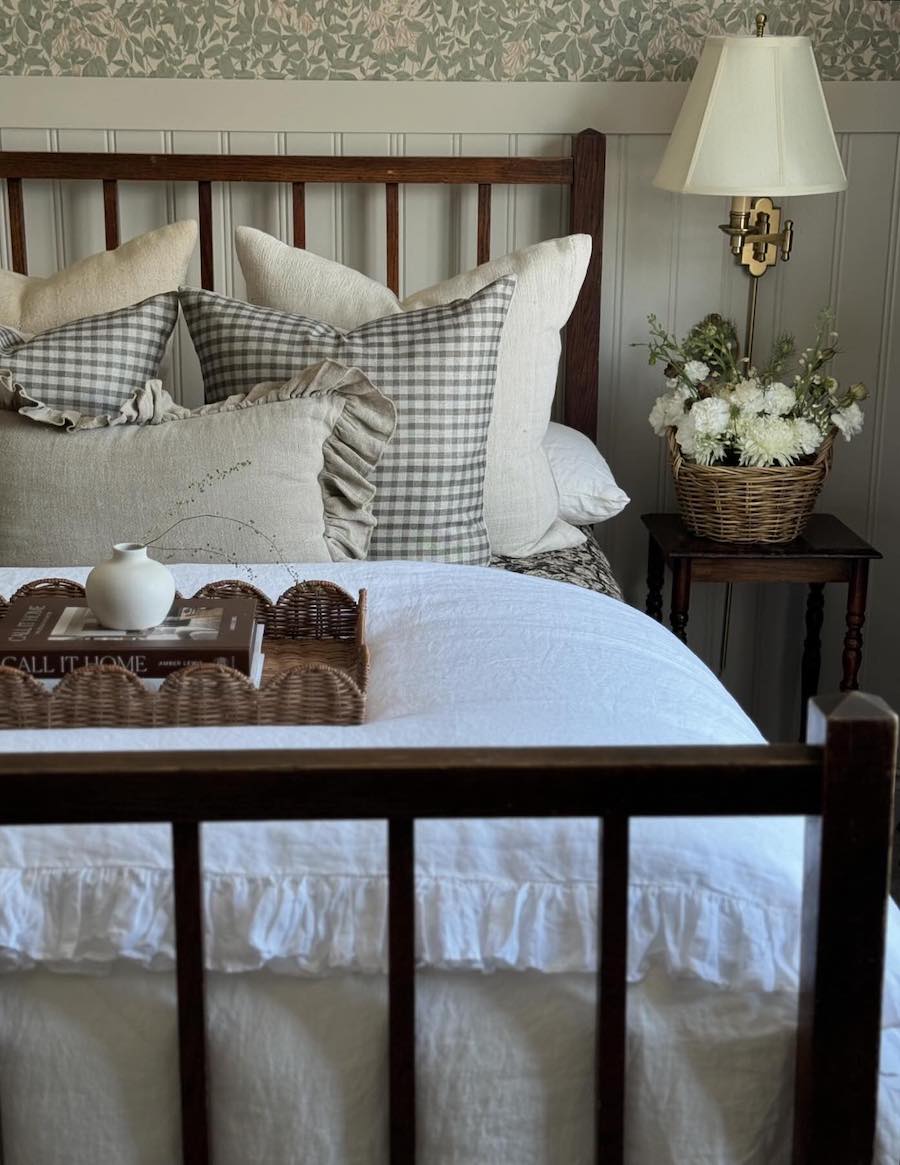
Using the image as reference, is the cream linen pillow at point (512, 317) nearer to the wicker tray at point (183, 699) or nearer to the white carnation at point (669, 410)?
the white carnation at point (669, 410)

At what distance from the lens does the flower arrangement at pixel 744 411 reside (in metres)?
2.35

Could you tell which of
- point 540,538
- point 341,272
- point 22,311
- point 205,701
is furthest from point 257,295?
point 205,701

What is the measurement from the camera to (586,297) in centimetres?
267

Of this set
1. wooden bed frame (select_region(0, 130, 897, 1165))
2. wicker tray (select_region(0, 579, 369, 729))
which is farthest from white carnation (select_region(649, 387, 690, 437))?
wooden bed frame (select_region(0, 130, 897, 1165))

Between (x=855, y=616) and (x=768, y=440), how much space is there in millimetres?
368

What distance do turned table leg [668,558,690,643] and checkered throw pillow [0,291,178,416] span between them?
3.11ft

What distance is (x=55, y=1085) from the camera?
100 centimetres

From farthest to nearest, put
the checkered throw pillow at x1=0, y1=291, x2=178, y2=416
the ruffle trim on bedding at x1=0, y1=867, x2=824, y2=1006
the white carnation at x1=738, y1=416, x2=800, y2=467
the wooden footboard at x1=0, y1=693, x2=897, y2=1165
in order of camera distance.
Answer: the white carnation at x1=738, y1=416, x2=800, y2=467
the checkered throw pillow at x1=0, y1=291, x2=178, y2=416
the ruffle trim on bedding at x1=0, y1=867, x2=824, y2=1006
the wooden footboard at x1=0, y1=693, x2=897, y2=1165

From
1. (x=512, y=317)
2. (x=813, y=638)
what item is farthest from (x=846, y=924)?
(x=813, y=638)

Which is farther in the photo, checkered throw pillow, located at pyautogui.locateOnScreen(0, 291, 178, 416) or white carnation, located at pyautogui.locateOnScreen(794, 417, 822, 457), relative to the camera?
white carnation, located at pyautogui.locateOnScreen(794, 417, 822, 457)

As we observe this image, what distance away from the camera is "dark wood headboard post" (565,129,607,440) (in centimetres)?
258

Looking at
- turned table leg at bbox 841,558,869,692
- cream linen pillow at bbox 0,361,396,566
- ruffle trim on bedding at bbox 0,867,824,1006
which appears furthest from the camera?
turned table leg at bbox 841,558,869,692

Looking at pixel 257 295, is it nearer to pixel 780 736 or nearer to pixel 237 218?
pixel 237 218

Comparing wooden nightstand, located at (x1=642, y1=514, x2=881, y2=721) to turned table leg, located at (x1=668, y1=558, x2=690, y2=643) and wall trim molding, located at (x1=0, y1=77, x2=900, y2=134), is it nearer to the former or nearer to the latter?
turned table leg, located at (x1=668, y1=558, x2=690, y2=643)
